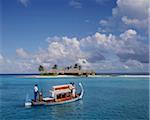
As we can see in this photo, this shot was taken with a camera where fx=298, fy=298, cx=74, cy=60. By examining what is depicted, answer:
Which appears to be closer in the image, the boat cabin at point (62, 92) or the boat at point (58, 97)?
the boat at point (58, 97)

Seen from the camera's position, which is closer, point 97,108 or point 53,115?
point 53,115

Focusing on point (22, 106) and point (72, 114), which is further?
point (22, 106)

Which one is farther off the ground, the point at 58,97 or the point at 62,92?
the point at 62,92

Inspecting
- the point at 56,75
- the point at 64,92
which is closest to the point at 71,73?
the point at 56,75

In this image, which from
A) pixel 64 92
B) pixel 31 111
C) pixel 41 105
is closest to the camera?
pixel 31 111

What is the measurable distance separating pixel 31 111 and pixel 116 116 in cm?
758

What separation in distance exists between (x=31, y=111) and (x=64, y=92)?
580 cm

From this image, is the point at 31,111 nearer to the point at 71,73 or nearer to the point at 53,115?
the point at 53,115

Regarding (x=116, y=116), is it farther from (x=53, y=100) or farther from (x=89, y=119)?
(x=53, y=100)

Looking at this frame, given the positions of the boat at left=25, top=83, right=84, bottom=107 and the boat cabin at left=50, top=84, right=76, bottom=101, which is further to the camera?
the boat cabin at left=50, top=84, right=76, bottom=101

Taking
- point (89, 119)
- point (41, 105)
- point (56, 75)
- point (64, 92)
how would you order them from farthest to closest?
point (56, 75) → point (64, 92) → point (41, 105) → point (89, 119)

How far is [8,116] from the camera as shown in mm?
23516

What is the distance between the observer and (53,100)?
29516mm

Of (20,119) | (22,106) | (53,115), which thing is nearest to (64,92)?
(22,106)
